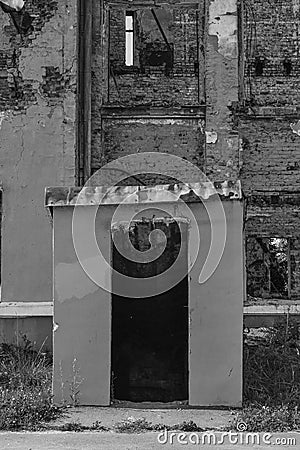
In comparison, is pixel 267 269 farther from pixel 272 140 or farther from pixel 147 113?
pixel 147 113

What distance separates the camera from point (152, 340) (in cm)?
835

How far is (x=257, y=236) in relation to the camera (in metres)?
13.2

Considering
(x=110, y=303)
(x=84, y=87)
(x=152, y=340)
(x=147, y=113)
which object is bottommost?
(x=152, y=340)

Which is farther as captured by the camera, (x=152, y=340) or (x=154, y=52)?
(x=154, y=52)

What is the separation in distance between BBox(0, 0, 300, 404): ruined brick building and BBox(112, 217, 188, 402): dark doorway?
1.63 metres

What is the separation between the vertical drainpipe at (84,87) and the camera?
36.7 feet

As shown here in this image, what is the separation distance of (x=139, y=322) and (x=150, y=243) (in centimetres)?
132

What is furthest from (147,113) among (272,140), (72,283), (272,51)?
(72,283)

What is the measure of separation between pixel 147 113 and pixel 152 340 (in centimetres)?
499

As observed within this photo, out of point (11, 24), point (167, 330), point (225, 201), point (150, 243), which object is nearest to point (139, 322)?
point (167, 330)

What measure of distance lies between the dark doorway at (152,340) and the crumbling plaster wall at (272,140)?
16.8 ft

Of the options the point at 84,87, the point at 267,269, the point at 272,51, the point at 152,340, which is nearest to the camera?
the point at 152,340

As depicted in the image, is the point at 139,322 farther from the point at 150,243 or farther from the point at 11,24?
the point at 11,24

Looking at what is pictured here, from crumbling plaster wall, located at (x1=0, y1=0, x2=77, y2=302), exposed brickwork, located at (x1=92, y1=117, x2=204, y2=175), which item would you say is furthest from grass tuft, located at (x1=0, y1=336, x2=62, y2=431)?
exposed brickwork, located at (x1=92, y1=117, x2=204, y2=175)
